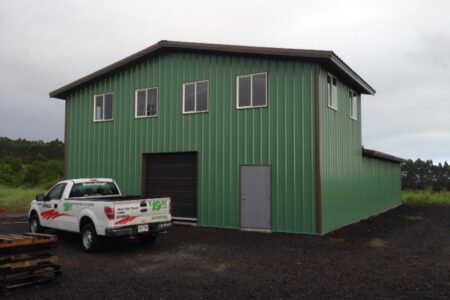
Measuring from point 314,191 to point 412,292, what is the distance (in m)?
6.40

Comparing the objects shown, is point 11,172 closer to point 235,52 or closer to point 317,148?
point 235,52

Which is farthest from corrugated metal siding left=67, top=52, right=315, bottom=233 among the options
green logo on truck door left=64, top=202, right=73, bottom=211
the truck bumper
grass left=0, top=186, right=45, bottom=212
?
grass left=0, top=186, right=45, bottom=212

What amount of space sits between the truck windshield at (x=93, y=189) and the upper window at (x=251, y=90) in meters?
5.41

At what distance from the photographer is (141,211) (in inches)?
421

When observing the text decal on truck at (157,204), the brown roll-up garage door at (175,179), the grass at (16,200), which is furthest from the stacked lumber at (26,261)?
the grass at (16,200)

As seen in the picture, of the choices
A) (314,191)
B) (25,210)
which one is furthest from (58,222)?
(25,210)

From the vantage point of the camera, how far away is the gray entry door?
47.1ft

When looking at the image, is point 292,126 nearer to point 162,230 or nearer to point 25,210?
point 162,230

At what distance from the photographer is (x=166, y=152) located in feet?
55.2

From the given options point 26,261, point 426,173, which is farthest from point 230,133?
point 426,173

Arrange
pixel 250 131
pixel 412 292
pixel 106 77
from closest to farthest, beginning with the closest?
pixel 412 292
pixel 250 131
pixel 106 77

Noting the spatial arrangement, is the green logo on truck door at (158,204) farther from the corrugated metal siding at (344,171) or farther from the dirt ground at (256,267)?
the corrugated metal siding at (344,171)

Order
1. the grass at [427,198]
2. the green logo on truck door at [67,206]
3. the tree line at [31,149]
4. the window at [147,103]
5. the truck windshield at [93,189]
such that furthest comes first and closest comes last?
the tree line at [31,149]
the grass at [427,198]
the window at [147,103]
the truck windshield at [93,189]
the green logo on truck door at [67,206]

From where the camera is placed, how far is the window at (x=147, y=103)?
57.0ft
